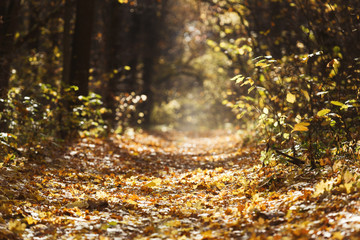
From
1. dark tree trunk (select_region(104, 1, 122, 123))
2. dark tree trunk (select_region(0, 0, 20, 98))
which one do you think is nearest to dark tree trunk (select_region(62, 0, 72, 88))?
dark tree trunk (select_region(0, 0, 20, 98))

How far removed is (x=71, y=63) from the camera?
11.9 metres

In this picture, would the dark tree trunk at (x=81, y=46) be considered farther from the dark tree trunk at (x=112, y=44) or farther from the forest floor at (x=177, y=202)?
the forest floor at (x=177, y=202)

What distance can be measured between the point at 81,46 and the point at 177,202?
7.70m

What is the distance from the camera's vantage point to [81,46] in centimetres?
1195

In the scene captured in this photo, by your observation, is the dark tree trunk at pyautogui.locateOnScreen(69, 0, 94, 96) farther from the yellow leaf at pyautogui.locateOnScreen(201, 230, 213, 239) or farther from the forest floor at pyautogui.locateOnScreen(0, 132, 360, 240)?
the yellow leaf at pyautogui.locateOnScreen(201, 230, 213, 239)

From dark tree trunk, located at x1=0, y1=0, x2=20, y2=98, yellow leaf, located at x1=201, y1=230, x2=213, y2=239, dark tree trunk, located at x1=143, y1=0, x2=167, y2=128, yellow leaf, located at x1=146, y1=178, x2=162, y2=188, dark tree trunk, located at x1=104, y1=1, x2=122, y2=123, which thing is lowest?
yellow leaf, located at x1=201, y1=230, x2=213, y2=239

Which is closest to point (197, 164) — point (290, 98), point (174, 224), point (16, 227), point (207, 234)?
point (290, 98)

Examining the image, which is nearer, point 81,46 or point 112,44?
point 81,46

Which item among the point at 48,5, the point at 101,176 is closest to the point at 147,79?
the point at 48,5

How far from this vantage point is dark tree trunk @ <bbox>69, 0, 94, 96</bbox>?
11859mm

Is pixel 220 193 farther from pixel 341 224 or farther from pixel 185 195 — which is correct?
pixel 341 224

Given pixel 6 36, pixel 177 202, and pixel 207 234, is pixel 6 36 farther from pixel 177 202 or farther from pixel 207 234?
pixel 207 234

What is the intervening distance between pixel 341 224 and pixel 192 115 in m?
59.9

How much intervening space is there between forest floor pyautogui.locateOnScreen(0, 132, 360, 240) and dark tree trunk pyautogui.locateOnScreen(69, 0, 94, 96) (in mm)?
3895
